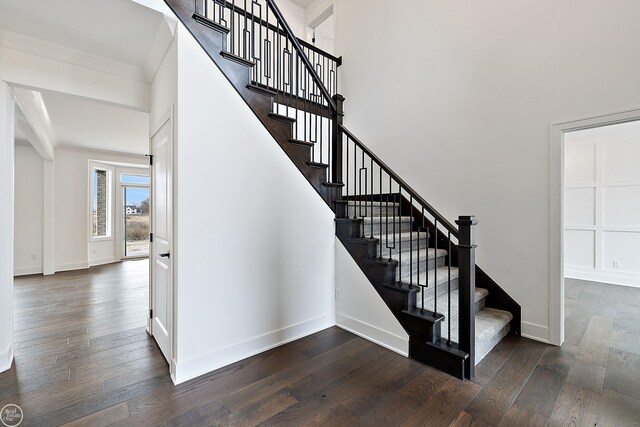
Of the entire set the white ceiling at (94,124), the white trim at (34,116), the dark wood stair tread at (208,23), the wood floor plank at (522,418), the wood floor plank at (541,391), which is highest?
the dark wood stair tread at (208,23)

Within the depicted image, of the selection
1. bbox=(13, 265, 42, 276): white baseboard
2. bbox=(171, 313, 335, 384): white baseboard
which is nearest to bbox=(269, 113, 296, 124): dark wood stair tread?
bbox=(171, 313, 335, 384): white baseboard

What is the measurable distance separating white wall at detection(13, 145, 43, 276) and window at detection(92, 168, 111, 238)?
106cm

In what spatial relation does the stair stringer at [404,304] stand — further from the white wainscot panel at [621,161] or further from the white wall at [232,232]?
the white wainscot panel at [621,161]

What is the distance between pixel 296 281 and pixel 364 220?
3.14ft

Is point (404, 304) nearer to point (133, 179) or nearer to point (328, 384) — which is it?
point (328, 384)

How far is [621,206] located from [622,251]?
754mm

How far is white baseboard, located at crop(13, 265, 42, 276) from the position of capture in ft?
18.2

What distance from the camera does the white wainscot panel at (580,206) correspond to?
Result: 16.2ft

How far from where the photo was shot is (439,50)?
3.33 metres

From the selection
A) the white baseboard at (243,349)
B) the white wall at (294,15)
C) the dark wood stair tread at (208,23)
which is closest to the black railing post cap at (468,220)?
the white baseboard at (243,349)

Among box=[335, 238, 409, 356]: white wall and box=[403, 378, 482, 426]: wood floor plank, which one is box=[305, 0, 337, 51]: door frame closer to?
box=[335, 238, 409, 356]: white wall

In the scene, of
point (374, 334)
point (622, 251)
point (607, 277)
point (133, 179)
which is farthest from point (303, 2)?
point (607, 277)

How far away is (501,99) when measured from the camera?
2.85 m

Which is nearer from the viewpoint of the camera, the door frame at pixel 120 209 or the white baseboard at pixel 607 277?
the white baseboard at pixel 607 277
